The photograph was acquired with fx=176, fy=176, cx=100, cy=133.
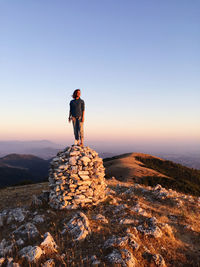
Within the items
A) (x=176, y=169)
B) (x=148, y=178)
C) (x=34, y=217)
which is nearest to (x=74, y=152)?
(x=34, y=217)

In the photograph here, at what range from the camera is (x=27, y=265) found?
5.35 meters

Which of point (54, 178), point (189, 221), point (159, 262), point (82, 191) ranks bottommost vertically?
point (189, 221)

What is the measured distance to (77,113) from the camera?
11.1 meters

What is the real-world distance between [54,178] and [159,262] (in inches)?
250

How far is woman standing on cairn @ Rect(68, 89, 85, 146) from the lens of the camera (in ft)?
36.4

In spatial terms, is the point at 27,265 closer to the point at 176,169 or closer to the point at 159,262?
the point at 159,262

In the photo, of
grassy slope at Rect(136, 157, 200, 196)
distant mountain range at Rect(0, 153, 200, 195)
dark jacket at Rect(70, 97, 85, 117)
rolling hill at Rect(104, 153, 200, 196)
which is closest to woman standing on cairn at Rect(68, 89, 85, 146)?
dark jacket at Rect(70, 97, 85, 117)

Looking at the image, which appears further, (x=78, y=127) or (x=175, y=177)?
(x=175, y=177)

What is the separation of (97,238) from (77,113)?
6.99 m

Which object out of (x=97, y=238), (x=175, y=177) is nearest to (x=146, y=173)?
(x=175, y=177)

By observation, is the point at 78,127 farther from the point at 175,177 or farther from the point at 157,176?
the point at 175,177

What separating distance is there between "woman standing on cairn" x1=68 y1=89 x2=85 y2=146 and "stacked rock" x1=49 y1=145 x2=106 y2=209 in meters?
1.21

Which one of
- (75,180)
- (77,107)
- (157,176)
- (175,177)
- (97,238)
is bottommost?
(175,177)

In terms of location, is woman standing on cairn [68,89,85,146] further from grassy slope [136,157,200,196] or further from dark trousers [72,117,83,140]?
grassy slope [136,157,200,196]
